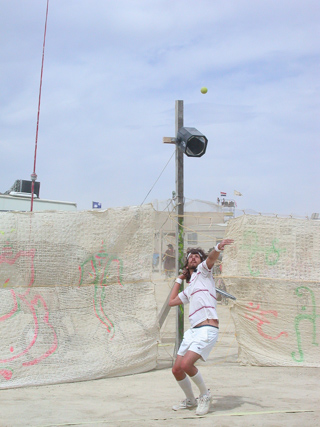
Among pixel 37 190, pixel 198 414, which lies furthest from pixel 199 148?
pixel 37 190

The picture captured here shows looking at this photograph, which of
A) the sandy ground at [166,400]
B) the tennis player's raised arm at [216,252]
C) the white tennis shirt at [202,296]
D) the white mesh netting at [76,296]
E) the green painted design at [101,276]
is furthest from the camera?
the green painted design at [101,276]

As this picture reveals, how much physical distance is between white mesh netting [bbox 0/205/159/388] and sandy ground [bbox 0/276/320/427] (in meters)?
0.26

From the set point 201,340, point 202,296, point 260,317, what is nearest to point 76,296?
point 202,296

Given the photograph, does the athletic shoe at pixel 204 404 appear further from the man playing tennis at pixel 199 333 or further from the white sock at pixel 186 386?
the white sock at pixel 186 386

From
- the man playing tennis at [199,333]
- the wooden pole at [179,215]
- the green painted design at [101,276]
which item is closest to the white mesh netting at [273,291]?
the wooden pole at [179,215]

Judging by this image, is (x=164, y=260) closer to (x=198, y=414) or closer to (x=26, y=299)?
(x=26, y=299)

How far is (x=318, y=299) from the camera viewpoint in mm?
7492

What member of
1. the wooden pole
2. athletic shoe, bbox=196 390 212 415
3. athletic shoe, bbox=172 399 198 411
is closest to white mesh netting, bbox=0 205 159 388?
the wooden pole

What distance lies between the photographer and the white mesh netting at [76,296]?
6.23 metres

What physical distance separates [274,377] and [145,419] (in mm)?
2605

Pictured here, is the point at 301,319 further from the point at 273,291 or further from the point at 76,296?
the point at 76,296

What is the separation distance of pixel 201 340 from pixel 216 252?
88 centimetres

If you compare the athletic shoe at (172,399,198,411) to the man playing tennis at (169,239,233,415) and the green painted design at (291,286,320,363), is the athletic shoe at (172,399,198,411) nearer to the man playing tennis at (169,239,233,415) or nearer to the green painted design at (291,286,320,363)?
the man playing tennis at (169,239,233,415)

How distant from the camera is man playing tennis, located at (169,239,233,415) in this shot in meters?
4.99
